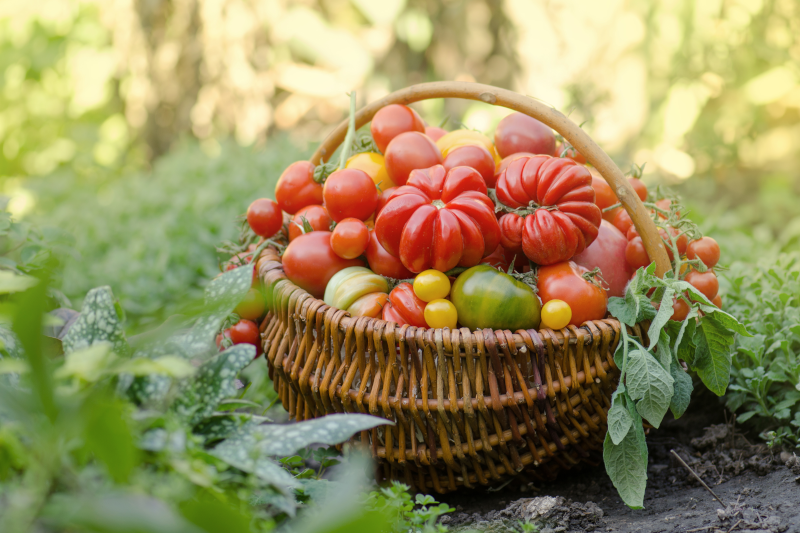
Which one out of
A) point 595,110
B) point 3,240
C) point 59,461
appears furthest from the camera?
point 595,110

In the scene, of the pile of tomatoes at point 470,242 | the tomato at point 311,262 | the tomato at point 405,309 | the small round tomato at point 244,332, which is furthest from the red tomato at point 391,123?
the small round tomato at point 244,332

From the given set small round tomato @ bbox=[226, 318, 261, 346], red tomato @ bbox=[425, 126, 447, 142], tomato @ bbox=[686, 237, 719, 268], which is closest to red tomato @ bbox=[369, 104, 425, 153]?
red tomato @ bbox=[425, 126, 447, 142]

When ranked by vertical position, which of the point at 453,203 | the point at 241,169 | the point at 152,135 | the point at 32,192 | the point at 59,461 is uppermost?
the point at 152,135

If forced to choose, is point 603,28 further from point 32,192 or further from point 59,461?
point 59,461

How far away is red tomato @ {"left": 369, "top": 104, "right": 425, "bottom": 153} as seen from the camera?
1571 mm

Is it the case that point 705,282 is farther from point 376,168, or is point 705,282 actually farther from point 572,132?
point 376,168

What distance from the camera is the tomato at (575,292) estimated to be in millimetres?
1226

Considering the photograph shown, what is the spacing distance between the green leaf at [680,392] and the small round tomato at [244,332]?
993 mm

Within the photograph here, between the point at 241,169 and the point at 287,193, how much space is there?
76.8 inches

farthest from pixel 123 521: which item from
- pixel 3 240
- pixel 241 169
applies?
pixel 241 169

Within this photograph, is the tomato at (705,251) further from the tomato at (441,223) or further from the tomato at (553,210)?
the tomato at (441,223)

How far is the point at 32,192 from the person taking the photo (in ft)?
13.3

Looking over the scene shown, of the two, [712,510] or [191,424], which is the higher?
[191,424]

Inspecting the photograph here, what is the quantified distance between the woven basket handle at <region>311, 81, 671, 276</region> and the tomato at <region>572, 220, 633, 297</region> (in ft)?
0.37
